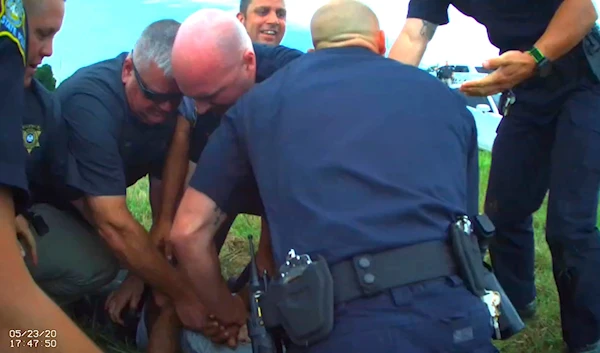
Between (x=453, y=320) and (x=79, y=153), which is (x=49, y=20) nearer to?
(x=79, y=153)

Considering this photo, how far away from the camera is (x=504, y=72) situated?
246 centimetres

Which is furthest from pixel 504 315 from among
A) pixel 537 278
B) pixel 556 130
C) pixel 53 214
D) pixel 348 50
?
pixel 537 278

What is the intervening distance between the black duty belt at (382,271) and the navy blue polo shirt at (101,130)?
3.55 ft

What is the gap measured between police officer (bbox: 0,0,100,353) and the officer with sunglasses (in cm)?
134

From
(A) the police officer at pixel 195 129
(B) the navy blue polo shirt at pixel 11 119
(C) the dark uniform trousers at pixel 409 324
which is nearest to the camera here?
(B) the navy blue polo shirt at pixel 11 119

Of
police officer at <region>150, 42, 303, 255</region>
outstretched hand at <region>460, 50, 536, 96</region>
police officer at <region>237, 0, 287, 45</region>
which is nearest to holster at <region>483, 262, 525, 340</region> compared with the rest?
outstretched hand at <region>460, 50, 536, 96</region>

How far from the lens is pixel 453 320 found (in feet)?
5.12

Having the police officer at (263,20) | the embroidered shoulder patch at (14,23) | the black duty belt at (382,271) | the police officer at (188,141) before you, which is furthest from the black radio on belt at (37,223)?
the police officer at (263,20)

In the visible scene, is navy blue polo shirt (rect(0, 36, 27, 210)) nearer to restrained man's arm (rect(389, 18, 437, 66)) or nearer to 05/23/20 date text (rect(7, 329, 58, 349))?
05/23/20 date text (rect(7, 329, 58, 349))

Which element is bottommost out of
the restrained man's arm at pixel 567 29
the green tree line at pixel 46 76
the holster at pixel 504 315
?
the green tree line at pixel 46 76

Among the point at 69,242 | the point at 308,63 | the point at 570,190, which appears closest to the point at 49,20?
the point at 308,63

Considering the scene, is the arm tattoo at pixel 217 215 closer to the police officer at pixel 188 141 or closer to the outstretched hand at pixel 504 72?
the police officer at pixel 188 141

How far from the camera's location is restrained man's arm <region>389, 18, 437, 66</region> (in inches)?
117

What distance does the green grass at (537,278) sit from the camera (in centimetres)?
286
